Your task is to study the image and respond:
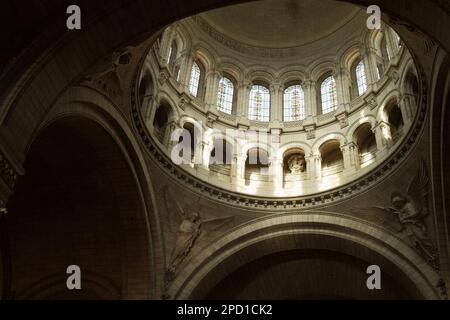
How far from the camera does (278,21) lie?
1038 inches

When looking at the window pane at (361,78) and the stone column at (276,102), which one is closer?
the window pane at (361,78)

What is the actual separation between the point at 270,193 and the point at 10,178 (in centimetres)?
1223

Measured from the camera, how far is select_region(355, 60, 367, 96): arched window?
22816mm

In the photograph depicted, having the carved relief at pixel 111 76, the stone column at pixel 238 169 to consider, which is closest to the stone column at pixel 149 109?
the carved relief at pixel 111 76

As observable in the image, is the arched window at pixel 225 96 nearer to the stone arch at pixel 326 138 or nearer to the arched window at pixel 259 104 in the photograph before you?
the arched window at pixel 259 104

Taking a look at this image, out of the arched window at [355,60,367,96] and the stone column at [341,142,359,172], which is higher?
the arched window at [355,60,367,96]

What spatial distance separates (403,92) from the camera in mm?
19422

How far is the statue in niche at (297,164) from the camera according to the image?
22.5m

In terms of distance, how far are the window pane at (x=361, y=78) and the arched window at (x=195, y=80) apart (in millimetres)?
6749

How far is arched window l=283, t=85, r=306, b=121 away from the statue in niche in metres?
1.81

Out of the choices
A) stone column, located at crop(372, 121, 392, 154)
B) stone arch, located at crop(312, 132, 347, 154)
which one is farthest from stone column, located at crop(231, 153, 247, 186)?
stone column, located at crop(372, 121, 392, 154)

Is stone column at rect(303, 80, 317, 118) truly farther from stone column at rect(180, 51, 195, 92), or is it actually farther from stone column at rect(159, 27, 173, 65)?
stone column at rect(159, 27, 173, 65)

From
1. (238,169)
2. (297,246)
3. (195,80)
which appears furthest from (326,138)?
(195,80)

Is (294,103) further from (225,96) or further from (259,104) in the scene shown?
(225,96)
